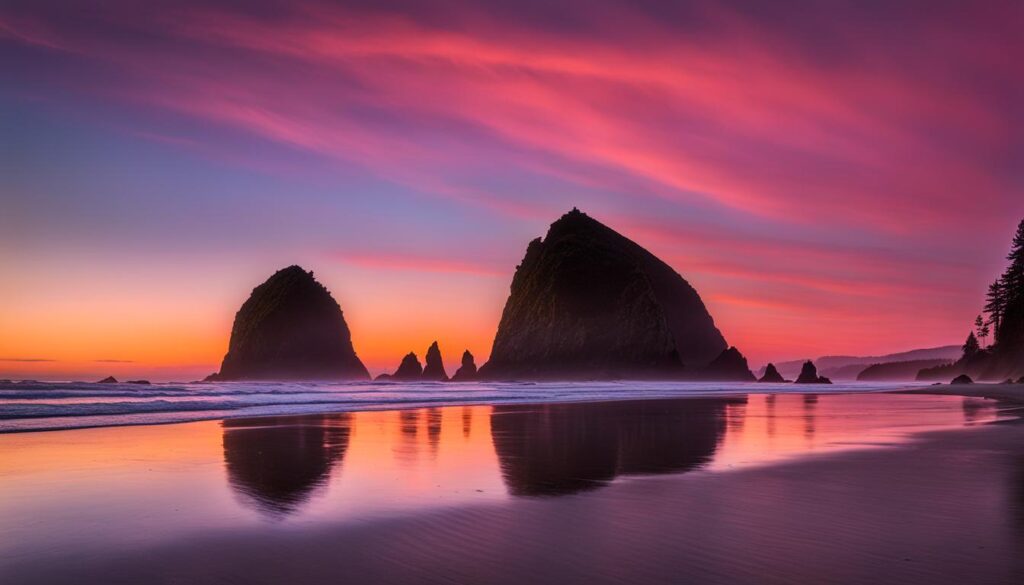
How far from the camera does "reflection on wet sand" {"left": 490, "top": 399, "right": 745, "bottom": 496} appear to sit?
9.86m

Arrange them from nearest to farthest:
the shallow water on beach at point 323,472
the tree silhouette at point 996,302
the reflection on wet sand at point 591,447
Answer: the shallow water on beach at point 323,472, the reflection on wet sand at point 591,447, the tree silhouette at point 996,302

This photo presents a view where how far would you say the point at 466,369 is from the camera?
472 feet

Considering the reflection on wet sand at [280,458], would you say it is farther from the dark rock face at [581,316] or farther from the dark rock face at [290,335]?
the dark rock face at [290,335]

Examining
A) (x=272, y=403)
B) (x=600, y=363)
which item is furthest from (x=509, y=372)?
(x=272, y=403)

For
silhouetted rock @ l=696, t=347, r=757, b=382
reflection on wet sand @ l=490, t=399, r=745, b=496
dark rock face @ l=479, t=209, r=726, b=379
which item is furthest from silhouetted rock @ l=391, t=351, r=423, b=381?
reflection on wet sand @ l=490, t=399, r=745, b=496

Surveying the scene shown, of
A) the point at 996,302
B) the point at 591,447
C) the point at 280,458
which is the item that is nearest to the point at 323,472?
the point at 280,458

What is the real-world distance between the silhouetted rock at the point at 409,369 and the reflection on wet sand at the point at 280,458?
129 meters

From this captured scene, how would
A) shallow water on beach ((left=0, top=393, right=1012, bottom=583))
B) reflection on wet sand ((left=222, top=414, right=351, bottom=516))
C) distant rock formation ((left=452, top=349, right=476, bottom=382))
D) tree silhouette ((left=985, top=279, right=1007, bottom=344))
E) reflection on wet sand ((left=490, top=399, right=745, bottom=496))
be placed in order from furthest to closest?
1. distant rock formation ((left=452, top=349, right=476, bottom=382))
2. tree silhouette ((left=985, top=279, right=1007, bottom=344))
3. reflection on wet sand ((left=490, top=399, right=745, bottom=496))
4. reflection on wet sand ((left=222, top=414, right=351, bottom=516))
5. shallow water on beach ((left=0, top=393, right=1012, bottom=583))

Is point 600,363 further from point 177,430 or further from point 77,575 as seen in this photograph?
point 77,575

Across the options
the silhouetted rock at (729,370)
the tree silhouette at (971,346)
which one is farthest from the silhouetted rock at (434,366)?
the tree silhouette at (971,346)

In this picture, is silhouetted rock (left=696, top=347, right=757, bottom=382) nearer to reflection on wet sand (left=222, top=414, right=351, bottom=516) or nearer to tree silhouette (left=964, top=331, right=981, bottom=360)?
tree silhouette (left=964, top=331, right=981, bottom=360)

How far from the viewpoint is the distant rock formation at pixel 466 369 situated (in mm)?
140375

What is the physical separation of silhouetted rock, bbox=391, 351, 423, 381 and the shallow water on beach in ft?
427

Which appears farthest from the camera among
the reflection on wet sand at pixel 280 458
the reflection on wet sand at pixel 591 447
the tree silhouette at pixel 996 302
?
the tree silhouette at pixel 996 302
